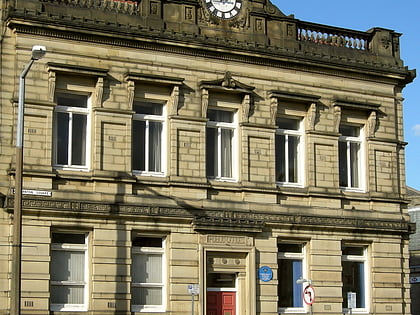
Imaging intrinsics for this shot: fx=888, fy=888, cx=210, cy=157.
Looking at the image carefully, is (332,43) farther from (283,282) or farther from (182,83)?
(283,282)

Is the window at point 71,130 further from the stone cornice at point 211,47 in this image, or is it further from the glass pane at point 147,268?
the glass pane at point 147,268

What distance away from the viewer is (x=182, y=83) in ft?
89.8

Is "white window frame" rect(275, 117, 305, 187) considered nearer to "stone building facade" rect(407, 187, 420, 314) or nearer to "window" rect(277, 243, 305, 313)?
"window" rect(277, 243, 305, 313)

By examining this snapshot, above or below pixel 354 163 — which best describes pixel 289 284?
below

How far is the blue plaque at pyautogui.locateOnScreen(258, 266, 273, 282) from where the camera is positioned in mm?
27625

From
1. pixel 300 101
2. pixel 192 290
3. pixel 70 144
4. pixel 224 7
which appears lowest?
pixel 192 290

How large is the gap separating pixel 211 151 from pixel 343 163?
5102 mm

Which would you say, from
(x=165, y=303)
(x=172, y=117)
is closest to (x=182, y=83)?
(x=172, y=117)

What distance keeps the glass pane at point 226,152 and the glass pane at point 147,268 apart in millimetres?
3589

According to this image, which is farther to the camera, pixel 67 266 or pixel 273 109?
pixel 273 109

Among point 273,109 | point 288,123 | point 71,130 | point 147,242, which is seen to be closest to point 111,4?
point 71,130

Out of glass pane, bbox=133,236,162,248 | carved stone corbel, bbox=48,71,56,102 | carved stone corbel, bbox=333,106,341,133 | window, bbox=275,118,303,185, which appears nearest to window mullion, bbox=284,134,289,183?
window, bbox=275,118,303,185

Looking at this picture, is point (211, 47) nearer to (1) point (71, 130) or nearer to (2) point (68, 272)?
(1) point (71, 130)

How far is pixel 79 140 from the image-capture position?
26.1m
